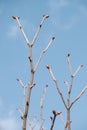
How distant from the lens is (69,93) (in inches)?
144

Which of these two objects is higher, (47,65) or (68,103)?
(47,65)

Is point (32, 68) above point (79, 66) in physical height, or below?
below

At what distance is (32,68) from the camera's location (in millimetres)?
2469

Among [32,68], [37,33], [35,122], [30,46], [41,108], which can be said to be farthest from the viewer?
[35,122]

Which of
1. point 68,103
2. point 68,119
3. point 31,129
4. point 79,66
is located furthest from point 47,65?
point 31,129

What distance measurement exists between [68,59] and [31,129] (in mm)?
3320

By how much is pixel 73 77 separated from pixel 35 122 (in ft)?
12.1

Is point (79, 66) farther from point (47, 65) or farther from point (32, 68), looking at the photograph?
point (32, 68)

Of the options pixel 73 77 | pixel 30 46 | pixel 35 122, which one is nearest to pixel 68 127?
pixel 30 46

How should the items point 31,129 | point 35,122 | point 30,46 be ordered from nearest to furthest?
point 30,46, point 31,129, point 35,122

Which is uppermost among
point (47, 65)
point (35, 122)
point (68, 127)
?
point (35, 122)

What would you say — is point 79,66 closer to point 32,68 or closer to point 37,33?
point 37,33

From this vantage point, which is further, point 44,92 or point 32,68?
point 44,92

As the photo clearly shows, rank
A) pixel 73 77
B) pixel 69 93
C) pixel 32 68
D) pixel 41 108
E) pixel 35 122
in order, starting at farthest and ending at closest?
pixel 35 122 → pixel 41 108 → pixel 73 77 → pixel 69 93 → pixel 32 68
